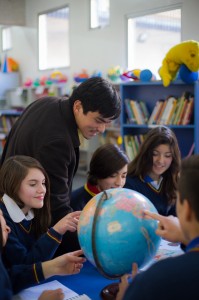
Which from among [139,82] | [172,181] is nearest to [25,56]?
[139,82]

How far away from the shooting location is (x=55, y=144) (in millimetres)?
1936

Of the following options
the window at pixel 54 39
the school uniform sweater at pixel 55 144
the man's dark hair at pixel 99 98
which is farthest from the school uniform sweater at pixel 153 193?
the window at pixel 54 39

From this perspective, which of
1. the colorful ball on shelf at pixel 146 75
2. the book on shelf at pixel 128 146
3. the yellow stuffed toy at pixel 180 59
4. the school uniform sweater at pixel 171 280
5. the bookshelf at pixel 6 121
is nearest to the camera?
the school uniform sweater at pixel 171 280

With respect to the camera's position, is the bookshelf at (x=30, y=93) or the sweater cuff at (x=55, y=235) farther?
the bookshelf at (x=30, y=93)

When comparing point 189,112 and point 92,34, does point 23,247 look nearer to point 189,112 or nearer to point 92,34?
point 189,112

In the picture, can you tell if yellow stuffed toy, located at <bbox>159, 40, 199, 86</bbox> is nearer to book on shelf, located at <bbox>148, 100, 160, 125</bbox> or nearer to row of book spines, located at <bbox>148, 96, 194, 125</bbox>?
row of book spines, located at <bbox>148, 96, 194, 125</bbox>

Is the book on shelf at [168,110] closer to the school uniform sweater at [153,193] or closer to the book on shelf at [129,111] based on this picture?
the book on shelf at [129,111]

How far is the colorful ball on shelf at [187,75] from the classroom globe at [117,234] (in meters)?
3.29

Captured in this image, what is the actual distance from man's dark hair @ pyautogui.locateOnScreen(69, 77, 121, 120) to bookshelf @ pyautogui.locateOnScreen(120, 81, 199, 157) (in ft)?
9.04

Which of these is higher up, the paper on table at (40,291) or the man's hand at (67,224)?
the man's hand at (67,224)

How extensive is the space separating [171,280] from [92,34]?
6.09m

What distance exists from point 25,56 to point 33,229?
22.7 feet

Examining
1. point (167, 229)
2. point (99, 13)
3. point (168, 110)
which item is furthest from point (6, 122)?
point (167, 229)

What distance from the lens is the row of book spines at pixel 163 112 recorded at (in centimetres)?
470
